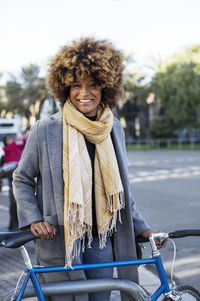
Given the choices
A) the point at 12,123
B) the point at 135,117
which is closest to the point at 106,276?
the point at 12,123

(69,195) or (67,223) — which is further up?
(69,195)

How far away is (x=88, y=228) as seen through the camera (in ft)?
7.36

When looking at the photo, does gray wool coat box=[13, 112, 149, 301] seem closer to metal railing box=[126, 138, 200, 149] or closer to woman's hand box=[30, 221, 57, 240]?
woman's hand box=[30, 221, 57, 240]

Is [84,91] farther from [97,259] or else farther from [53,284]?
[53,284]

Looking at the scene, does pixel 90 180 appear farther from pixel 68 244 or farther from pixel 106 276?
pixel 106 276

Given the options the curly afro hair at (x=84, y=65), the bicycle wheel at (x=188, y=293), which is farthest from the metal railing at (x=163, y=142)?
the curly afro hair at (x=84, y=65)

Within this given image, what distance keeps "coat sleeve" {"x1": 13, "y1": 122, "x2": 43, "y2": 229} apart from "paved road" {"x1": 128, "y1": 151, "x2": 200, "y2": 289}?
266 centimetres

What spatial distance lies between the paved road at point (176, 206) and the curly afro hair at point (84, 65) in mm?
2726

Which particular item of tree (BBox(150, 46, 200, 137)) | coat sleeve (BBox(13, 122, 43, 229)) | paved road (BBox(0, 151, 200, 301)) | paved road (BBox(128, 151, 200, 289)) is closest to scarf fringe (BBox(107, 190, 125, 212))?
coat sleeve (BBox(13, 122, 43, 229))

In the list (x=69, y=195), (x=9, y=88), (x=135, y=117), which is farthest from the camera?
(x=135, y=117)

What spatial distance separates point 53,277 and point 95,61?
1149 millimetres

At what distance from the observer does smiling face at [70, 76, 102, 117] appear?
2363 millimetres

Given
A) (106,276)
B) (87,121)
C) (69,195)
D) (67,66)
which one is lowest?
(106,276)

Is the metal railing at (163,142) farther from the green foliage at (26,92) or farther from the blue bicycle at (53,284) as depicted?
the blue bicycle at (53,284)
